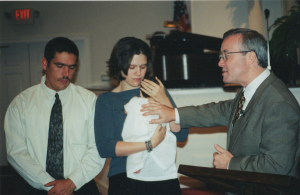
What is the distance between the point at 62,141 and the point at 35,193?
1.21 feet

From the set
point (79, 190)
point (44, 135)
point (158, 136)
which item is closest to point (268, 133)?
point (158, 136)

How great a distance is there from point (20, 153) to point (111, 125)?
615mm

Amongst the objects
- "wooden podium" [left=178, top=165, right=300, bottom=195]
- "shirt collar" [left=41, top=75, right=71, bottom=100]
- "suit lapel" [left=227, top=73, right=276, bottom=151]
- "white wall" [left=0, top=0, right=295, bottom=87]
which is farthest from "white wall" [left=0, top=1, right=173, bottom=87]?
"wooden podium" [left=178, top=165, right=300, bottom=195]

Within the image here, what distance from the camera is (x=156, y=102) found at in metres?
1.78

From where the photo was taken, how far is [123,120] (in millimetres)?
1711

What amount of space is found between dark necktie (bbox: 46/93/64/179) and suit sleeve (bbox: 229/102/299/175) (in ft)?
3.72

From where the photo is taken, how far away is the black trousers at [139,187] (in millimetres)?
1606

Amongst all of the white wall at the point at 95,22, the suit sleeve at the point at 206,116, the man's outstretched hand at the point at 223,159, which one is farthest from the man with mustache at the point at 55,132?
the white wall at the point at 95,22

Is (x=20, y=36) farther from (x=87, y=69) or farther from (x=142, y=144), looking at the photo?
(x=142, y=144)

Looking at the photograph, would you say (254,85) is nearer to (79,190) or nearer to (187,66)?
(79,190)

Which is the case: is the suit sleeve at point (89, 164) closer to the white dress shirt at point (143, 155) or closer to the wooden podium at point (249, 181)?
the white dress shirt at point (143, 155)

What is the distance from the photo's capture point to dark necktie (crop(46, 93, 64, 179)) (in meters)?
1.76

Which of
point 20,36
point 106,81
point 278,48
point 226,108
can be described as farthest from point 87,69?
point 226,108

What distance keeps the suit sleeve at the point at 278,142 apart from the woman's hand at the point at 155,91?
677mm
